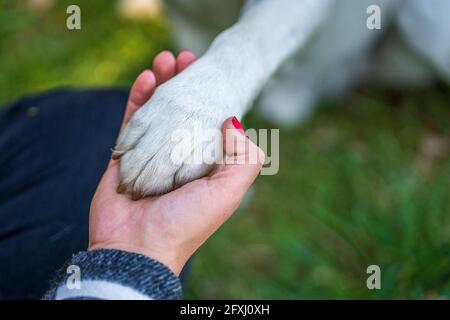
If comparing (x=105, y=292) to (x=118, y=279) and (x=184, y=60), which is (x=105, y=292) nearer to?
(x=118, y=279)

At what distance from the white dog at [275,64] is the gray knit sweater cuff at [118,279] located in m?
0.18

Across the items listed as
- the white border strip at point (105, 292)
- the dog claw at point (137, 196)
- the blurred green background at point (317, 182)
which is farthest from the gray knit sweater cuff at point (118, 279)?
the blurred green background at point (317, 182)

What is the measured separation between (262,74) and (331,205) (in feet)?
3.23

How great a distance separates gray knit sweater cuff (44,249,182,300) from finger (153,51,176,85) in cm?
53

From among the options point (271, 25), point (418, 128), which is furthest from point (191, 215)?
point (418, 128)

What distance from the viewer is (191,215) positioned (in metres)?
1.15

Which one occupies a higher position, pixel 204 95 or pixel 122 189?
pixel 204 95

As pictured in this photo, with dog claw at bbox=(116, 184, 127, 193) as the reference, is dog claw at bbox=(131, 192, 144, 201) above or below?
below

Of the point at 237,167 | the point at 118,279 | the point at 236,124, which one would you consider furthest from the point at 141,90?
the point at 118,279

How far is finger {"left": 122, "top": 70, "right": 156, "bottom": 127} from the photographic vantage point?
1.42m

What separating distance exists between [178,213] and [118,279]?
167 mm

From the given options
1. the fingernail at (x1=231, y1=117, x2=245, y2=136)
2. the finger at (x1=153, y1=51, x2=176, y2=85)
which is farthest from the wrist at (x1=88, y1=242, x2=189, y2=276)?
the finger at (x1=153, y1=51, x2=176, y2=85)

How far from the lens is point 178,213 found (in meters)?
1.16

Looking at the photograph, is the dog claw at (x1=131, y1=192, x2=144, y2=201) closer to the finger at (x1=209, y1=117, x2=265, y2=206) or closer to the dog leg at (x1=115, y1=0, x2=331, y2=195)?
the dog leg at (x1=115, y1=0, x2=331, y2=195)
